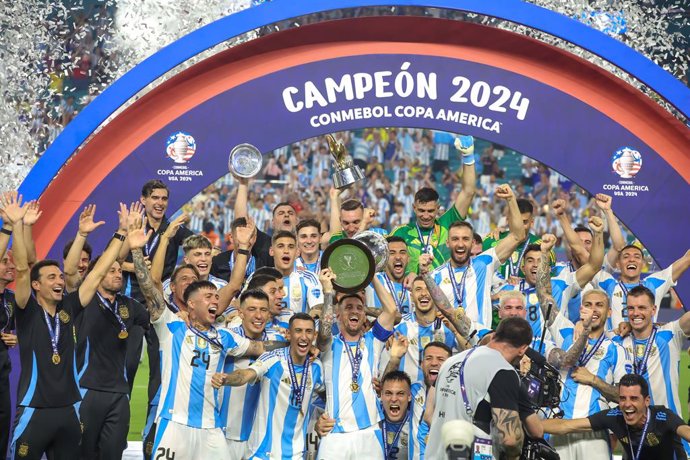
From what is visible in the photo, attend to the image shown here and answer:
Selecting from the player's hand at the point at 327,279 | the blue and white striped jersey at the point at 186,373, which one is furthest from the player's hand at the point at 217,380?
the player's hand at the point at 327,279

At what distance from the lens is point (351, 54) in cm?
1155

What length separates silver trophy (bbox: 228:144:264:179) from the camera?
11.2 metres

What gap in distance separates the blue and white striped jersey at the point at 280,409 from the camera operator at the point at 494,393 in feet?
5.87

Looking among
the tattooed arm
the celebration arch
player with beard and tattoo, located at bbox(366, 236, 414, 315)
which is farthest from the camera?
the celebration arch

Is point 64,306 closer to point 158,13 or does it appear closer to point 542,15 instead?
point 158,13

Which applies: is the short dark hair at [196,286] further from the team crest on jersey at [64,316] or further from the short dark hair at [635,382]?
the short dark hair at [635,382]

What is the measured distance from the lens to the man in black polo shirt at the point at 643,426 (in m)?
9.09

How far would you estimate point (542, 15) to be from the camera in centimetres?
1135

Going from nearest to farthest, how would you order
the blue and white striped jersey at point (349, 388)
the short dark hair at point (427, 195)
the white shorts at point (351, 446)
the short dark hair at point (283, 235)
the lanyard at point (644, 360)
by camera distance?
the white shorts at point (351, 446)
the blue and white striped jersey at point (349, 388)
the lanyard at point (644, 360)
the short dark hair at point (283, 235)
the short dark hair at point (427, 195)

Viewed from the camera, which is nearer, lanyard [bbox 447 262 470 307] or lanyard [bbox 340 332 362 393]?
lanyard [bbox 340 332 362 393]

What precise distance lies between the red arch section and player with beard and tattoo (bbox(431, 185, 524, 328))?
72.4 inches

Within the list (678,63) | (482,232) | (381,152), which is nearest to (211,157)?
(678,63)

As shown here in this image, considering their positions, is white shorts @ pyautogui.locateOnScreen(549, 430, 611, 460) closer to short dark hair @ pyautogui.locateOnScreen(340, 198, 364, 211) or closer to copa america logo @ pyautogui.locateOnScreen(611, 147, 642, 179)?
short dark hair @ pyautogui.locateOnScreen(340, 198, 364, 211)

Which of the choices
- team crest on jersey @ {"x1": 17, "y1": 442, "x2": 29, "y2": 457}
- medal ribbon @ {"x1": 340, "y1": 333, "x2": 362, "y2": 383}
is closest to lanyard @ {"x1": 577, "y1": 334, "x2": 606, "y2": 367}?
medal ribbon @ {"x1": 340, "y1": 333, "x2": 362, "y2": 383}
